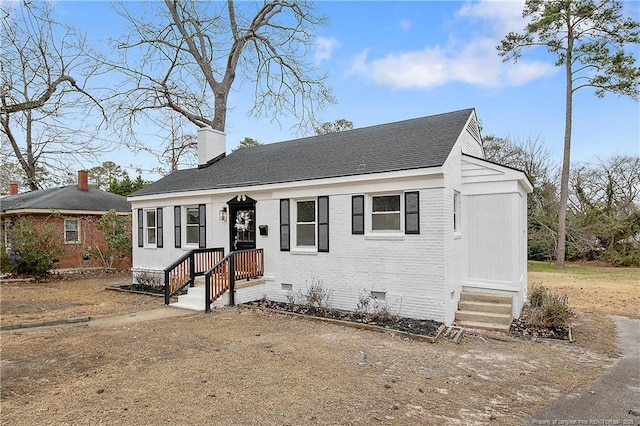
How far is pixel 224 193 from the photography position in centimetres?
1203

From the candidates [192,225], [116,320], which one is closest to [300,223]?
[192,225]

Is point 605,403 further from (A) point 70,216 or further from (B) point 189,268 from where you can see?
(A) point 70,216

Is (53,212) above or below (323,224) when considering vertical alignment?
above

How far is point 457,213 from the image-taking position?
964 centimetres

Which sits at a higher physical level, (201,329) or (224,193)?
(224,193)

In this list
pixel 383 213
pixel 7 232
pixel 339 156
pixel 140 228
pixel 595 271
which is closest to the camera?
pixel 383 213

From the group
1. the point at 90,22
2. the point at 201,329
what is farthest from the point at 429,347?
the point at 90,22

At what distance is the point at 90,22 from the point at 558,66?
24.0 m

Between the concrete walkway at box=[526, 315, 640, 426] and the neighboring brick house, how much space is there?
19.2m

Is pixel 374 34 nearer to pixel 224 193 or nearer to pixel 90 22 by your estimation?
pixel 224 193

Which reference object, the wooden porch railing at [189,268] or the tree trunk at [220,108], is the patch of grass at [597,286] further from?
the tree trunk at [220,108]

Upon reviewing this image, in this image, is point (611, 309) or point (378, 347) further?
point (611, 309)

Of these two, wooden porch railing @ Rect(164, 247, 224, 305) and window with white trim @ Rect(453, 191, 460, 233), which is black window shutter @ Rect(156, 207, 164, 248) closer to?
wooden porch railing @ Rect(164, 247, 224, 305)

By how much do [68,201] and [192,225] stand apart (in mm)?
10386
